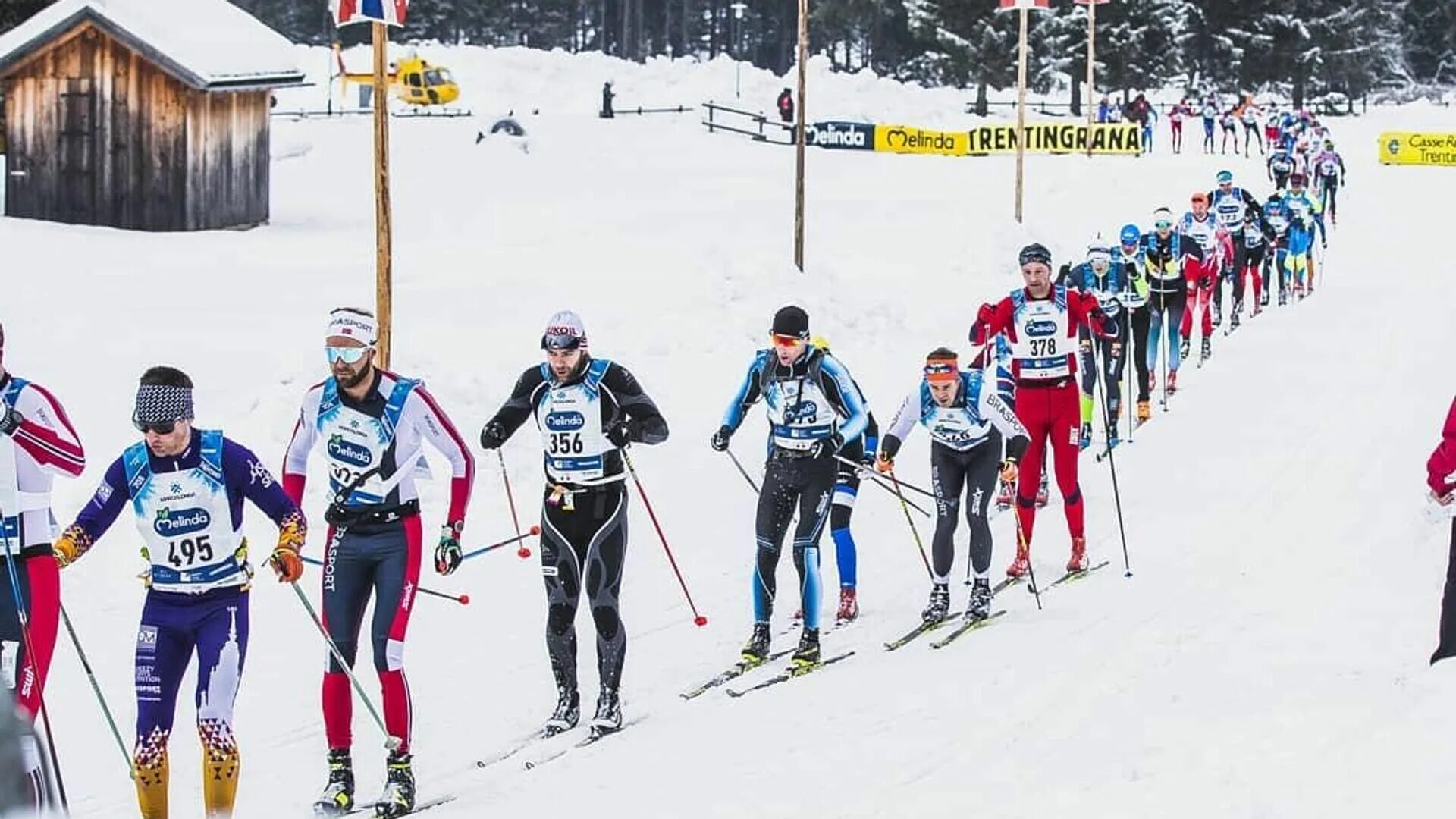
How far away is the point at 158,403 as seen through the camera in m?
7.60

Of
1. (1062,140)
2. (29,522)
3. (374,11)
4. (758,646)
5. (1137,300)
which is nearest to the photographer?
(29,522)

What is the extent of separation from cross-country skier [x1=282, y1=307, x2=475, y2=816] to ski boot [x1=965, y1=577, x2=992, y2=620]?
13.9ft

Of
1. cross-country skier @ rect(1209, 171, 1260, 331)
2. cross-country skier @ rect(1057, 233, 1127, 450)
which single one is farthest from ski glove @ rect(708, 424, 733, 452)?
cross-country skier @ rect(1209, 171, 1260, 331)

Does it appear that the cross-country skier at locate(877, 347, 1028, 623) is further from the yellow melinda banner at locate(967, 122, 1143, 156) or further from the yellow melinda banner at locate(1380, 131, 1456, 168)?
the yellow melinda banner at locate(1380, 131, 1456, 168)

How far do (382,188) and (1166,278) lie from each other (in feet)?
27.8

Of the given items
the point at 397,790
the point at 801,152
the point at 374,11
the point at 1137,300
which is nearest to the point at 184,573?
the point at 397,790

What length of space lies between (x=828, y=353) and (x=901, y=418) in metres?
0.93

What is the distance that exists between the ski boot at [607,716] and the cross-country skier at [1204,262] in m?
12.8

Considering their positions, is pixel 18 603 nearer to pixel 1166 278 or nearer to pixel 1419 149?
pixel 1166 278

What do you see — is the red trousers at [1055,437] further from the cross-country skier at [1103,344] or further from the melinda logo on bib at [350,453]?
the melinda logo on bib at [350,453]

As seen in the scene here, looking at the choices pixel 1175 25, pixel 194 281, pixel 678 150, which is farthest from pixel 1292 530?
pixel 1175 25

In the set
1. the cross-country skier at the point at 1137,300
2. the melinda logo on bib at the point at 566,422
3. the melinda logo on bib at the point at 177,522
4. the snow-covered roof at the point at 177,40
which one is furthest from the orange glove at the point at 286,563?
the snow-covered roof at the point at 177,40

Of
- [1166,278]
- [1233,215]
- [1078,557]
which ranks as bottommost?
[1078,557]

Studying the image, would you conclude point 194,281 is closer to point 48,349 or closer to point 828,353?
point 48,349
